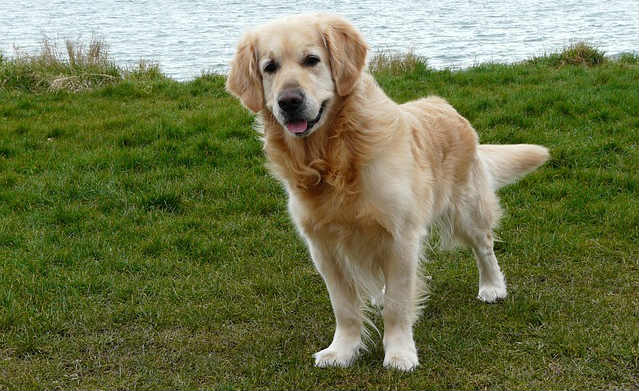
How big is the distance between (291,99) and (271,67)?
0.29 m

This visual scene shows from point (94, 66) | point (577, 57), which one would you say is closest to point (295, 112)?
point (94, 66)

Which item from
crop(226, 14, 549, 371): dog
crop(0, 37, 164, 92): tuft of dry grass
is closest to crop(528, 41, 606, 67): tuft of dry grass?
crop(0, 37, 164, 92): tuft of dry grass

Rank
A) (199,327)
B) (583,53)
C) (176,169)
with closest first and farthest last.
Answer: (199,327), (176,169), (583,53)

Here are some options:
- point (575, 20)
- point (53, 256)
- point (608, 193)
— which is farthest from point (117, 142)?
point (575, 20)

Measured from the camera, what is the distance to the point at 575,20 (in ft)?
47.4

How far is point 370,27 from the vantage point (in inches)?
577

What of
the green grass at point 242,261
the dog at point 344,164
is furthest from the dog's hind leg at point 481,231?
the dog at point 344,164

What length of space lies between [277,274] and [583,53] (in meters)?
6.51

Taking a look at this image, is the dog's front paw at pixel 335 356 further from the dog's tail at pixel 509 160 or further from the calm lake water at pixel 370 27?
the calm lake water at pixel 370 27

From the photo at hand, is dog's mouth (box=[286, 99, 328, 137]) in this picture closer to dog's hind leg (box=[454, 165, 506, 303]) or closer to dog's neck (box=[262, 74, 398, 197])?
dog's neck (box=[262, 74, 398, 197])

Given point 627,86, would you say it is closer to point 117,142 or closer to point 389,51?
point 389,51

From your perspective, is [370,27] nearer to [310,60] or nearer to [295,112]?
[310,60]

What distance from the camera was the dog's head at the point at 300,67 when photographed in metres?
3.22

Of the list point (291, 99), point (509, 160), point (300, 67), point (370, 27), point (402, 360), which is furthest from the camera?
point (370, 27)
